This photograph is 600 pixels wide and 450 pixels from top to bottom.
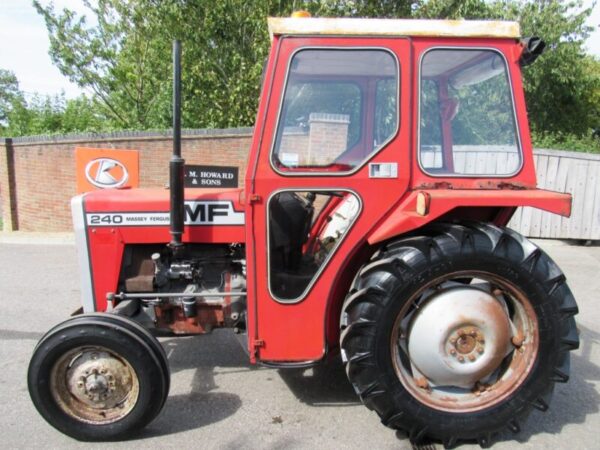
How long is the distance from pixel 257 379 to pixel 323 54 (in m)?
2.21

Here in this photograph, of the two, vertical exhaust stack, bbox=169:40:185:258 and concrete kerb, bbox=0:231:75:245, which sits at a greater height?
vertical exhaust stack, bbox=169:40:185:258

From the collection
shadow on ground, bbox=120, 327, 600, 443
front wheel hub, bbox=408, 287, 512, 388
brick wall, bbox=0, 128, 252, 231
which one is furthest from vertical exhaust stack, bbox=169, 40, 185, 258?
brick wall, bbox=0, 128, 252, 231

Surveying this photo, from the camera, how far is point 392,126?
2.51 meters

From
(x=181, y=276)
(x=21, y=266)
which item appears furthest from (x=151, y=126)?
(x=181, y=276)

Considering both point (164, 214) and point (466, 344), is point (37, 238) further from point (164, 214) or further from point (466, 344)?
point (466, 344)

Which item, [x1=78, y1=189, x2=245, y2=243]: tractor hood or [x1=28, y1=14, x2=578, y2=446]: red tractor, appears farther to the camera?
[x1=78, y1=189, x2=245, y2=243]: tractor hood

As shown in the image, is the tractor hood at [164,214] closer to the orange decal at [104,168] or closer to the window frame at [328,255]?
the window frame at [328,255]

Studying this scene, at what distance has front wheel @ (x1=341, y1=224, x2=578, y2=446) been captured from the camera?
2385 mm

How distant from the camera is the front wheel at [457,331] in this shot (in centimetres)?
238

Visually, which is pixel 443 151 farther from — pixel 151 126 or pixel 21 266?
pixel 151 126

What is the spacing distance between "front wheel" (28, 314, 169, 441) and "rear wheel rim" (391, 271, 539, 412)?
4.38 feet

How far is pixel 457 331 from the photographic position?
2498 millimetres

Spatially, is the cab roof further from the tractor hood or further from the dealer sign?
the dealer sign

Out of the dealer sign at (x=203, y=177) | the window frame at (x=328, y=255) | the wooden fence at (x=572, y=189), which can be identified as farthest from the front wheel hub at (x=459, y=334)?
the wooden fence at (x=572, y=189)
